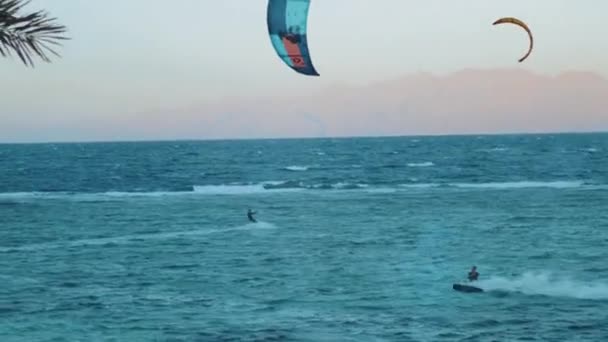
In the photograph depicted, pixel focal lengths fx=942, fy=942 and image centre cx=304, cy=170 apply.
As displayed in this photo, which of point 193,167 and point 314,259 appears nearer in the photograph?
point 314,259

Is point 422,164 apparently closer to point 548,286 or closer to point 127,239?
point 127,239

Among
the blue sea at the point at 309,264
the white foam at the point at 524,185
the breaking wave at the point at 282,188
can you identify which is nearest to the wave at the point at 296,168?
the breaking wave at the point at 282,188

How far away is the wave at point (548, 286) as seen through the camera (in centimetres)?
2311

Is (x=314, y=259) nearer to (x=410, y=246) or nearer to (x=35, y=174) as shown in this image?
(x=410, y=246)

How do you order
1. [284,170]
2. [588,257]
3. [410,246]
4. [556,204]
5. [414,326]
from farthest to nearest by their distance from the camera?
1. [284,170]
2. [556,204]
3. [410,246]
4. [588,257]
5. [414,326]

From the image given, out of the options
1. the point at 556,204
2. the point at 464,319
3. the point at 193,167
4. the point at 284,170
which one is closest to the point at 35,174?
the point at 193,167

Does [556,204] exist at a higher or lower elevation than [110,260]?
higher

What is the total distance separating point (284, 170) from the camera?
85.7 metres

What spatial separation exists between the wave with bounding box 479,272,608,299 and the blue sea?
0.07 meters

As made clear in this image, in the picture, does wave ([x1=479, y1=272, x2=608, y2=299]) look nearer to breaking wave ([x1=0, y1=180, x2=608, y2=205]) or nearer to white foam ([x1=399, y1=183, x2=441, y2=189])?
breaking wave ([x1=0, y1=180, x2=608, y2=205])

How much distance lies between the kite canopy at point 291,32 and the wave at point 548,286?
16.4 meters

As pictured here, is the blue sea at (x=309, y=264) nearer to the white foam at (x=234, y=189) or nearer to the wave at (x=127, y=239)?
the wave at (x=127, y=239)

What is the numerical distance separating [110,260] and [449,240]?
12.0 meters

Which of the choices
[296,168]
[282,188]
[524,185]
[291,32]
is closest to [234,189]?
[282,188]
